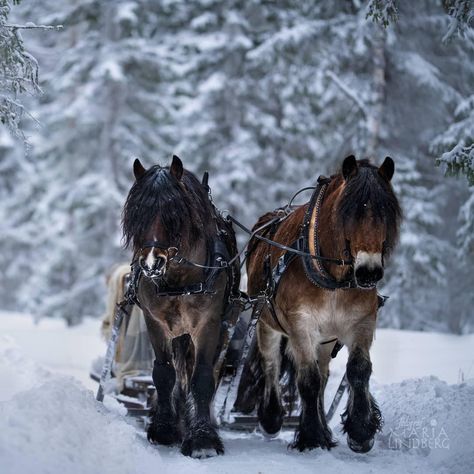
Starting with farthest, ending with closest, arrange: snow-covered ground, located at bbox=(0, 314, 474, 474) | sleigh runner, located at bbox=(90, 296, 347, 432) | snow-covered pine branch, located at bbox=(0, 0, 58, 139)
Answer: sleigh runner, located at bbox=(90, 296, 347, 432) < snow-covered pine branch, located at bbox=(0, 0, 58, 139) < snow-covered ground, located at bbox=(0, 314, 474, 474)

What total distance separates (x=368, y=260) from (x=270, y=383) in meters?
2.50

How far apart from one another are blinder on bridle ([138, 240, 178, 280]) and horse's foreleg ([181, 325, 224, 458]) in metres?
0.81

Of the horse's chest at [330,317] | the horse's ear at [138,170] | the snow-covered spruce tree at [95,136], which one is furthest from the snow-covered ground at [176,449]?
the snow-covered spruce tree at [95,136]

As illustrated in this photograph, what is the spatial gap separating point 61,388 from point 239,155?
1411 centimetres

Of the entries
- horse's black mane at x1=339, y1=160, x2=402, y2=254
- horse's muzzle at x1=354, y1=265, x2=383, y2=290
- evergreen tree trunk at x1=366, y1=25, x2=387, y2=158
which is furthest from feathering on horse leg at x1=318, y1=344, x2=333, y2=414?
evergreen tree trunk at x1=366, y1=25, x2=387, y2=158

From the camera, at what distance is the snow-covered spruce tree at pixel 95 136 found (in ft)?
65.0

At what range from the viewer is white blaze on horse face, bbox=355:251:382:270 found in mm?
5113

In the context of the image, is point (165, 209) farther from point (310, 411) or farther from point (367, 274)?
point (310, 411)

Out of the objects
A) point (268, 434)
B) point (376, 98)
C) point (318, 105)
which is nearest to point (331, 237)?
point (268, 434)

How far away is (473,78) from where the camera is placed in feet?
35.2

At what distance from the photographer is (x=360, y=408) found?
18.2 ft

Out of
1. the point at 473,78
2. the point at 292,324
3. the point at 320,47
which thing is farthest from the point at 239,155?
the point at 292,324

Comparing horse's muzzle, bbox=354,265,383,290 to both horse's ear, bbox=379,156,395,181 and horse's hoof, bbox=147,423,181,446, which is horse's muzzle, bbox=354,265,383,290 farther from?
horse's hoof, bbox=147,423,181,446

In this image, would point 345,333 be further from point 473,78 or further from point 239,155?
point 239,155
